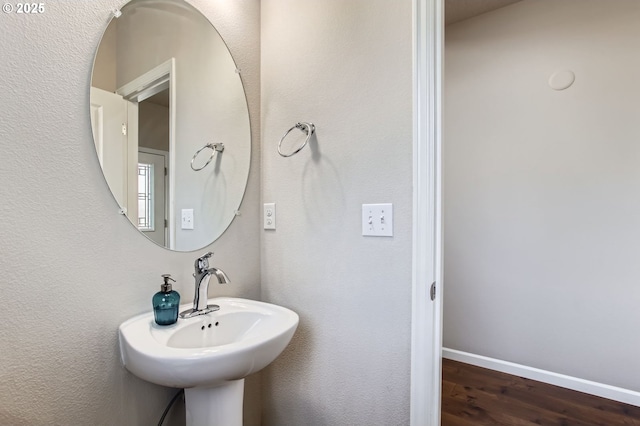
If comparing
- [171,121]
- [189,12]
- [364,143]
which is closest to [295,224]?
[364,143]

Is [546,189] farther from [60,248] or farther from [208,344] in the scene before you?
[60,248]

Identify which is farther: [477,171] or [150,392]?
[477,171]

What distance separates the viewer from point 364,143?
113 cm

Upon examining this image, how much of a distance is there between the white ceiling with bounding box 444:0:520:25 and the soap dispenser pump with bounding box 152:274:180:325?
2505 millimetres

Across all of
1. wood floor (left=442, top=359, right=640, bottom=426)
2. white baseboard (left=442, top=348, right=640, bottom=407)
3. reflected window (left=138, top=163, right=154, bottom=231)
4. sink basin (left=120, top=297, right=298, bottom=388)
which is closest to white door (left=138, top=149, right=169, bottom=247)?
reflected window (left=138, top=163, right=154, bottom=231)

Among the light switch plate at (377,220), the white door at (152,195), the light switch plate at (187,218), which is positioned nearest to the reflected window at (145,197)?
the white door at (152,195)

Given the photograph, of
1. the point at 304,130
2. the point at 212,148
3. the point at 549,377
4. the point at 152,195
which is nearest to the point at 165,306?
the point at 152,195

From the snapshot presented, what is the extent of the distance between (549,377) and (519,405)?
415 mm

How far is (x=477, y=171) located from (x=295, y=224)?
5.55 ft

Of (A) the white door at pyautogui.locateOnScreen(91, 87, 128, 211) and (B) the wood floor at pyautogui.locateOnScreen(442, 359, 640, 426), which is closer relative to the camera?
(A) the white door at pyautogui.locateOnScreen(91, 87, 128, 211)

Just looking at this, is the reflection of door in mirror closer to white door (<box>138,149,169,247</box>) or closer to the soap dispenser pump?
white door (<box>138,149,169,247</box>)

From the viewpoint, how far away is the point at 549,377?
2.08 metres

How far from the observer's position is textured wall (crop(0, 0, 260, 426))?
0.78 metres

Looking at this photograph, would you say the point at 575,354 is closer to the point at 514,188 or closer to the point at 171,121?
the point at 514,188
